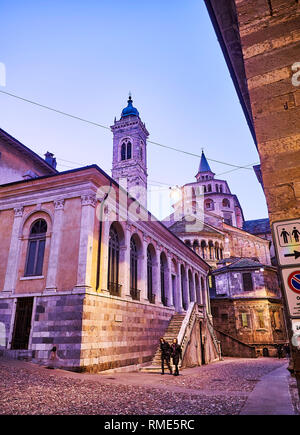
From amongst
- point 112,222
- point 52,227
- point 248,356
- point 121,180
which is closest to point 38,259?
point 52,227

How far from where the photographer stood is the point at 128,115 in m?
61.3

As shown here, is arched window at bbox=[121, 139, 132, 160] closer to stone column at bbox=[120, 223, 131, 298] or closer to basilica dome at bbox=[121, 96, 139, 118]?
basilica dome at bbox=[121, 96, 139, 118]

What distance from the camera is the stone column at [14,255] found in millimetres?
13422

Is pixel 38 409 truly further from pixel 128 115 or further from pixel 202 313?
pixel 128 115

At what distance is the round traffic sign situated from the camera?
2672 millimetres

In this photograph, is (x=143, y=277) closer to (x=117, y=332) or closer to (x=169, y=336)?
(x=169, y=336)

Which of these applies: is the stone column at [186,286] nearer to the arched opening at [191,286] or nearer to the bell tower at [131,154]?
the arched opening at [191,286]

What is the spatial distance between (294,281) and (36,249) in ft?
42.7

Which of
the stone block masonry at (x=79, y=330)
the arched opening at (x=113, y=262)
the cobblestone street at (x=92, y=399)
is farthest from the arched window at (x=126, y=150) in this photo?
the cobblestone street at (x=92, y=399)

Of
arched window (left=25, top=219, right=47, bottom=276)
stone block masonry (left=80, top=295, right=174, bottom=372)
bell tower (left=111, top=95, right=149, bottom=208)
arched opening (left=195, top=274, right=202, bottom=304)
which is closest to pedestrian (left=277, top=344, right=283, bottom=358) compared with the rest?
arched opening (left=195, top=274, right=202, bottom=304)

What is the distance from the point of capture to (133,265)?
17562 mm

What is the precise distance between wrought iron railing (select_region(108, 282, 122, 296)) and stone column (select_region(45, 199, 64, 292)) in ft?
9.65

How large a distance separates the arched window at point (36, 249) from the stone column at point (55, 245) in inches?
30.9

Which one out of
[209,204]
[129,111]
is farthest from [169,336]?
[129,111]
